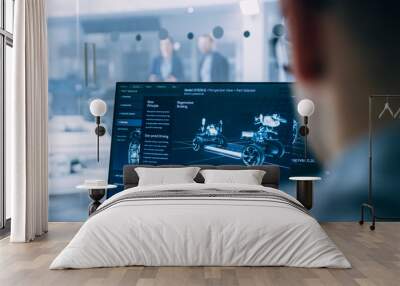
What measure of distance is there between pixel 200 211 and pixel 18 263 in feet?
5.04

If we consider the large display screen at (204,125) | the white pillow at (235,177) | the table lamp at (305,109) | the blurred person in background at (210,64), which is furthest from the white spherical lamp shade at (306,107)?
the blurred person in background at (210,64)

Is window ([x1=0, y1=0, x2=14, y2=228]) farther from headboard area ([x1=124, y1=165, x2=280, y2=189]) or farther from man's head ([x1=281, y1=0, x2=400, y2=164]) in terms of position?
man's head ([x1=281, y1=0, x2=400, y2=164])

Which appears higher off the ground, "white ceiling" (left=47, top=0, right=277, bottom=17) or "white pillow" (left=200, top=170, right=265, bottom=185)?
"white ceiling" (left=47, top=0, right=277, bottom=17)

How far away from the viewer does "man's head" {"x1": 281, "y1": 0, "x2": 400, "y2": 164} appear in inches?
298

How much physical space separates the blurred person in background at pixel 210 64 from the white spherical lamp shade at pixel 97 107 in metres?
1.33

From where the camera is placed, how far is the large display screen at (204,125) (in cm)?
757

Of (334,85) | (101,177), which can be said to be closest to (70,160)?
(101,177)

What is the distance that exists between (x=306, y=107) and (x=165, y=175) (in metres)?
1.86

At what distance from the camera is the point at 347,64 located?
761cm

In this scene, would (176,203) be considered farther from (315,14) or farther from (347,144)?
(315,14)

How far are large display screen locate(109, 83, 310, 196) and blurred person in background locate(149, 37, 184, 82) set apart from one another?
121 mm

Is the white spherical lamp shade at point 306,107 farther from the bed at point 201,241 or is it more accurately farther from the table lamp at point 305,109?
the bed at point 201,241

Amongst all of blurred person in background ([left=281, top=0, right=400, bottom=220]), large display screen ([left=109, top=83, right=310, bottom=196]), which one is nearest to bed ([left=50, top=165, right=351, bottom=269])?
large display screen ([left=109, top=83, right=310, bottom=196])

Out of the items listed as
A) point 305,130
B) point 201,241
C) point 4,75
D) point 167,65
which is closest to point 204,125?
point 167,65
